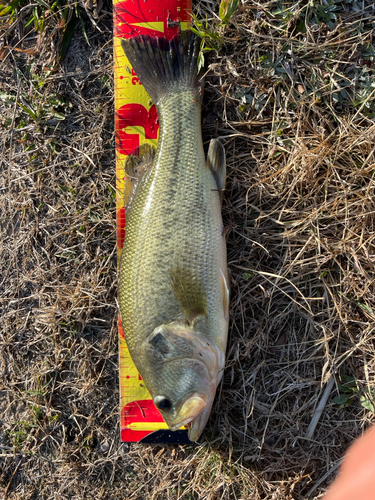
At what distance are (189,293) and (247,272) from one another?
0.57 m

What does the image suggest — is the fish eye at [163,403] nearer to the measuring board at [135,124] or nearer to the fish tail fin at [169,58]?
the measuring board at [135,124]

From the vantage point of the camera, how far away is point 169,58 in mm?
2498

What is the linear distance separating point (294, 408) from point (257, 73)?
2373 millimetres

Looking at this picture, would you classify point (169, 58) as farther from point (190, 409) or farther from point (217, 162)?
point (190, 409)

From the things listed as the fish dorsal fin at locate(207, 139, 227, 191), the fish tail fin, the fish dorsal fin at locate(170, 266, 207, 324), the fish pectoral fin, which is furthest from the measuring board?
the fish dorsal fin at locate(170, 266, 207, 324)

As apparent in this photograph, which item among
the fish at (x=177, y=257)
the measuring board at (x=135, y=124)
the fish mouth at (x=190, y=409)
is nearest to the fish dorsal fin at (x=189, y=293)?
the fish at (x=177, y=257)

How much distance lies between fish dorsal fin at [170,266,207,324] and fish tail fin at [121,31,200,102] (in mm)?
1268

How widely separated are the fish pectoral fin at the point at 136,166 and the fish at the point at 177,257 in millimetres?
64

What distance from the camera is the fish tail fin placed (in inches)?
98.4

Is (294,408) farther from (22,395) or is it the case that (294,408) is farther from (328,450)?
(22,395)

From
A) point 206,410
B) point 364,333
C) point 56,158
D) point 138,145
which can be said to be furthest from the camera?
point 56,158

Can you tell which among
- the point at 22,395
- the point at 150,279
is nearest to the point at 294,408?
the point at 150,279

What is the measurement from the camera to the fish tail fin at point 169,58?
2.50 metres

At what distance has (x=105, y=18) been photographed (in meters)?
2.86
